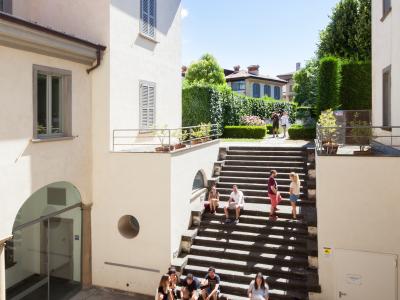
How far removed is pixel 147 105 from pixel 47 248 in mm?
6252

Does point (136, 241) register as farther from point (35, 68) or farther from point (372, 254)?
point (372, 254)

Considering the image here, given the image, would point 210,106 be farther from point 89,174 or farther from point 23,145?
point 23,145

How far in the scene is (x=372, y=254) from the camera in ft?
31.8

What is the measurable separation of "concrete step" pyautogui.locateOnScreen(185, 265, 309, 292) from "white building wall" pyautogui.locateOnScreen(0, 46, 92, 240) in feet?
15.7

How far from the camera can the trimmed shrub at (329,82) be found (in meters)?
21.1

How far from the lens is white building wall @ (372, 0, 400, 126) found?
11.3m

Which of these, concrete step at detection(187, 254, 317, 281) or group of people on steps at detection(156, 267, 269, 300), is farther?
concrete step at detection(187, 254, 317, 281)

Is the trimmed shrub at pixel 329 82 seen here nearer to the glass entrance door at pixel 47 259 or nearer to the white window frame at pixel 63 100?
the white window frame at pixel 63 100

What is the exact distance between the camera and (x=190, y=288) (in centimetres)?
1023

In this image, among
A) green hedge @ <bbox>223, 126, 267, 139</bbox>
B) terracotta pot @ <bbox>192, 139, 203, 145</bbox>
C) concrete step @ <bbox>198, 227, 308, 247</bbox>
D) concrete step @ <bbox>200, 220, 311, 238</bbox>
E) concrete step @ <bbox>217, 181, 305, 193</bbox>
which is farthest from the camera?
green hedge @ <bbox>223, 126, 267, 139</bbox>

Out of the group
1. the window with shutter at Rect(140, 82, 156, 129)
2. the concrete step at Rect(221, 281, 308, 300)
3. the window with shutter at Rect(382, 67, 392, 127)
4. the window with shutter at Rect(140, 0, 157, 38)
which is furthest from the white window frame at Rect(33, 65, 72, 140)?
the window with shutter at Rect(382, 67, 392, 127)

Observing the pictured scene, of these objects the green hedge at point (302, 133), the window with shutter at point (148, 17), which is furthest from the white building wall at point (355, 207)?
the green hedge at point (302, 133)

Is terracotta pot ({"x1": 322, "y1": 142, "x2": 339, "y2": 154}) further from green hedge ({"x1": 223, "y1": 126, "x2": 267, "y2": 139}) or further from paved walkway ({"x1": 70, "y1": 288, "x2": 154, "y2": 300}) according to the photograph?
green hedge ({"x1": 223, "y1": 126, "x2": 267, "y2": 139})

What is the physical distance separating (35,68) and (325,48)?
2219 cm
